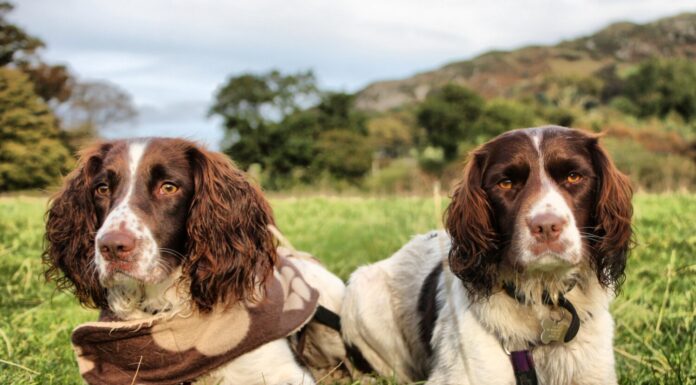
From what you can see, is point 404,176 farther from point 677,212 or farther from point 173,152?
point 173,152

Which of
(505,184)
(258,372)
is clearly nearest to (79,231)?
(258,372)

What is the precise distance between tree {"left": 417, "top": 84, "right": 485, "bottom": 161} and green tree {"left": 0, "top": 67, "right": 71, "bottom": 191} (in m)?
39.2

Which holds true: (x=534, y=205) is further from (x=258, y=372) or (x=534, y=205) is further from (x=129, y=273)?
(x=129, y=273)

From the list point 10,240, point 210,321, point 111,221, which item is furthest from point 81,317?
point 10,240

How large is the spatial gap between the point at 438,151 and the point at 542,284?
50.7 metres

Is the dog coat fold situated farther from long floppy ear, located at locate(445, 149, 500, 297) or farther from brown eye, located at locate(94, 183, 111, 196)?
long floppy ear, located at locate(445, 149, 500, 297)

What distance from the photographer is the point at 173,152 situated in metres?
3.37

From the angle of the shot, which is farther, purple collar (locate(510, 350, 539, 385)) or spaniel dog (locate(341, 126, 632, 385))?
purple collar (locate(510, 350, 539, 385))

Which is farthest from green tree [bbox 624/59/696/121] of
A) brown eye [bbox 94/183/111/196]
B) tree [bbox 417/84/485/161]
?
brown eye [bbox 94/183/111/196]

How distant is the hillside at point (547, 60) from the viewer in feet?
307

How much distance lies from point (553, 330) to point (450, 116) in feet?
164

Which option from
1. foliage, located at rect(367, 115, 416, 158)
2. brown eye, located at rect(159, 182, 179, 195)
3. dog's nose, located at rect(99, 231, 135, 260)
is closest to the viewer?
dog's nose, located at rect(99, 231, 135, 260)

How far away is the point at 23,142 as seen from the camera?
1407 centimetres

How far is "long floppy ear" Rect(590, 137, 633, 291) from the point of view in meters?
3.00
